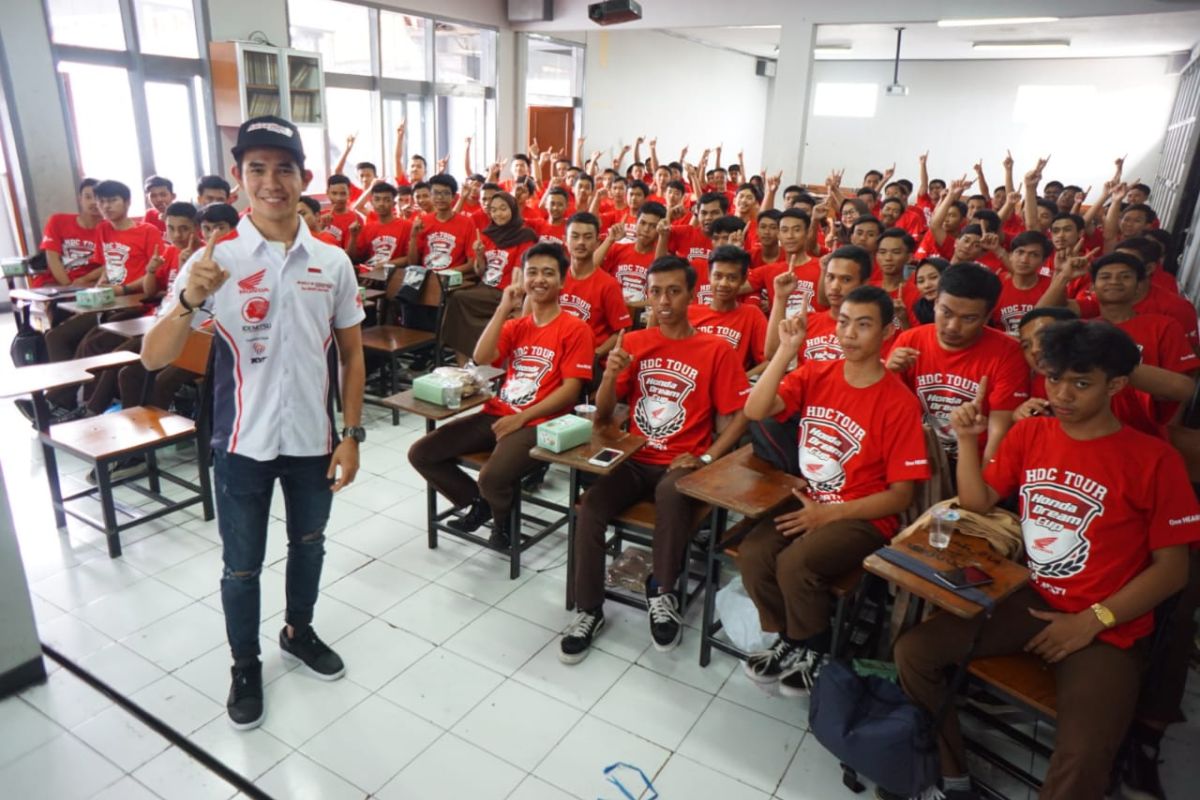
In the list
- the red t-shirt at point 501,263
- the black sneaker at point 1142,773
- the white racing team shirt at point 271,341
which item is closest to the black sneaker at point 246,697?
the white racing team shirt at point 271,341

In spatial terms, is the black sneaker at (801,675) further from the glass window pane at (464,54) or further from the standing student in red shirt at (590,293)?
the glass window pane at (464,54)

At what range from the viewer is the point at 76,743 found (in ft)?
7.36

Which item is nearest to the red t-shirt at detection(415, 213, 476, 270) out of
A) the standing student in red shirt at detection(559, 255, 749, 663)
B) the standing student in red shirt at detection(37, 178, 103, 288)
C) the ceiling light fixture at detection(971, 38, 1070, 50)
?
the standing student in red shirt at detection(37, 178, 103, 288)

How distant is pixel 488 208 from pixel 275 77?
3.51 metres

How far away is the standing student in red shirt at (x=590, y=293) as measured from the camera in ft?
14.0

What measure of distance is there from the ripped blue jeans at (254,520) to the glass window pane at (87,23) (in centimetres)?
606

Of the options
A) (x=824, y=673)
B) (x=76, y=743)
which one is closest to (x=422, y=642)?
(x=76, y=743)

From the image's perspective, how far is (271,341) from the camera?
2.10m

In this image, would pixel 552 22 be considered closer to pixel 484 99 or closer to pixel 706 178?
pixel 484 99

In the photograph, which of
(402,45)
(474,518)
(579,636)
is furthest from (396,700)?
(402,45)

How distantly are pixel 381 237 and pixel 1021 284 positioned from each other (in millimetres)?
4482

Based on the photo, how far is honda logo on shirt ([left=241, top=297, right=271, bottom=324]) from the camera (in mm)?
2051

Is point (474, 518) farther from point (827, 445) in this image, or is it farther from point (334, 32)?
point (334, 32)

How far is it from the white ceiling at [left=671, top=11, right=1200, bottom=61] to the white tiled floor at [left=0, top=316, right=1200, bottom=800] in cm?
855
